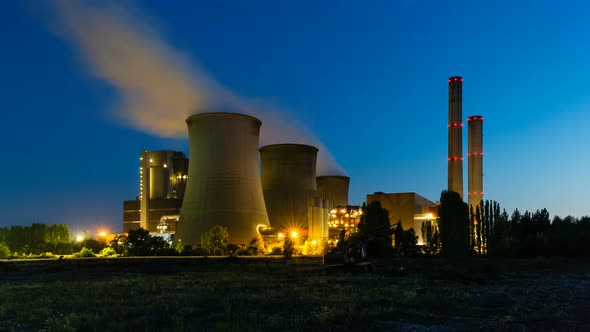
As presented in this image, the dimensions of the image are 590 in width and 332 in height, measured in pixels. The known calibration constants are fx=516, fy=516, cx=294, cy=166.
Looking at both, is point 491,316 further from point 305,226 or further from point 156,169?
point 156,169

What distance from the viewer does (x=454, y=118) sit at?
56906 mm

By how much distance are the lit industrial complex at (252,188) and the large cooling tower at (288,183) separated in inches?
4.1

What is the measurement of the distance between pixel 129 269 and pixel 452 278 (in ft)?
48.8

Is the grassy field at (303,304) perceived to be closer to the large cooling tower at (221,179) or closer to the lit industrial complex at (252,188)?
the lit industrial complex at (252,188)

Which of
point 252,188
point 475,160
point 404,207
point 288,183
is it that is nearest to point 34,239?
point 252,188

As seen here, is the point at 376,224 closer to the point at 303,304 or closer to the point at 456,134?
the point at 303,304

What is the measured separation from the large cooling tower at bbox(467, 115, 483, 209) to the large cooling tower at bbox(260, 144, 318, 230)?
772 inches

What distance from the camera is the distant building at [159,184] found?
69.6 m

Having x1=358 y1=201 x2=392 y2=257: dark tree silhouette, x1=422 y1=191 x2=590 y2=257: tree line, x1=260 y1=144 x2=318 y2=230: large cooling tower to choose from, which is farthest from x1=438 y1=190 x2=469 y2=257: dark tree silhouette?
x1=260 y1=144 x2=318 y2=230: large cooling tower

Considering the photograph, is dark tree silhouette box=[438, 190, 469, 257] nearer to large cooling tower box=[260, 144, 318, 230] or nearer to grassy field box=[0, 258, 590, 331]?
grassy field box=[0, 258, 590, 331]

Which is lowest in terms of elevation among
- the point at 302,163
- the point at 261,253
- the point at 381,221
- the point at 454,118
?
the point at 261,253

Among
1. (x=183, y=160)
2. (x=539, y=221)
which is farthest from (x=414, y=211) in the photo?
(x=183, y=160)

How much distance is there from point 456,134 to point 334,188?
20028mm

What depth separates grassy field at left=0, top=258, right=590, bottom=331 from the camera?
9.47 m
